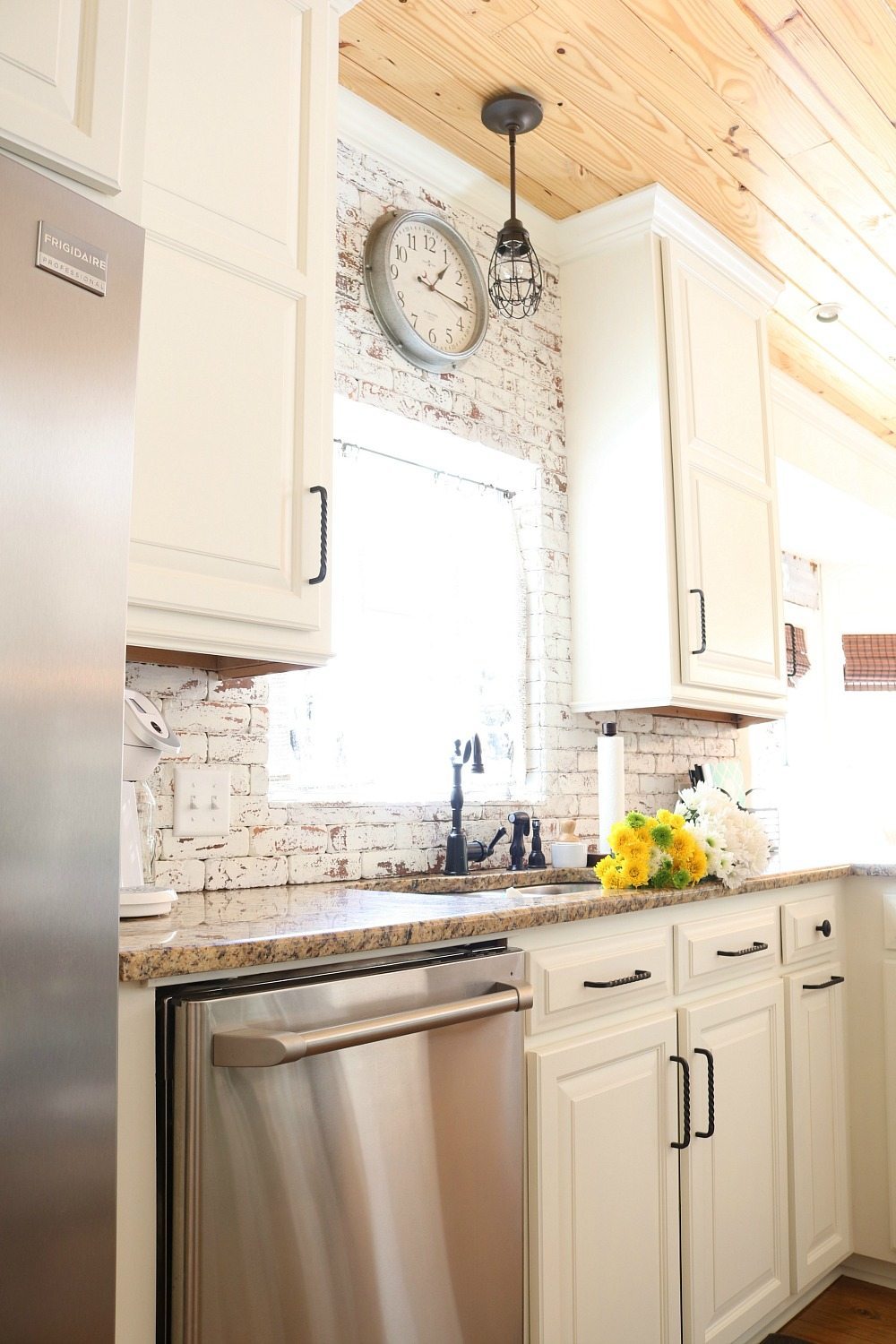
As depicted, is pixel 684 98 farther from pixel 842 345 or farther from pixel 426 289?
pixel 842 345

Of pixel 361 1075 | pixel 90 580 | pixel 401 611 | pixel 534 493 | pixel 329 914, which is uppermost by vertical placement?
pixel 534 493

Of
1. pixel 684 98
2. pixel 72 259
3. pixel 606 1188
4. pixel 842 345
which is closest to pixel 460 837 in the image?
pixel 606 1188

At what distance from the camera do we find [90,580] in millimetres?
1086

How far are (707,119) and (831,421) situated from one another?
1.99 m

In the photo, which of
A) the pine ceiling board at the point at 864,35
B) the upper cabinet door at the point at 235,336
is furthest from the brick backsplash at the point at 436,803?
the pine ceiling board at the point at 864,35

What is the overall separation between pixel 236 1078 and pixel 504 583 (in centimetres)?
189

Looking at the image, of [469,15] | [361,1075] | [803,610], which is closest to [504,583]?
[469,15]

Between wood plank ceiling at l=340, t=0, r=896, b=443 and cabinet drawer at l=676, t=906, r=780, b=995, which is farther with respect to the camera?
wood plank ceiling at l=340, t=0, r=896, b=443

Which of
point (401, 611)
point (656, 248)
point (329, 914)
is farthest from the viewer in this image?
point (656, 248)

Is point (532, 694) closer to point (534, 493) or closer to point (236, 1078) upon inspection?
point (534, 493)

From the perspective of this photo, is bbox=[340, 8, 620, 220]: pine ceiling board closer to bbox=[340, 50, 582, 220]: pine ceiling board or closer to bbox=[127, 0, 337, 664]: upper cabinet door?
bbox=[340, 50, 582, 220]: pine ceiling board

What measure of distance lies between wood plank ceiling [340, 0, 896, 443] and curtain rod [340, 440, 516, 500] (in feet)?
2.49

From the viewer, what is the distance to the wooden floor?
2.33 m

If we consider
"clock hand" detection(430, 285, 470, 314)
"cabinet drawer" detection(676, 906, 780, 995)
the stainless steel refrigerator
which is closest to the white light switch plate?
"cabinet drawer" detection(676, 906, 780, 995)
